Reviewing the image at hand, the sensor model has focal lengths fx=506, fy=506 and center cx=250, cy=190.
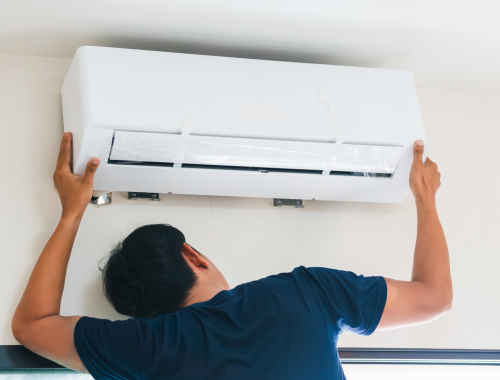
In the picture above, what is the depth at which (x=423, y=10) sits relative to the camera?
1.37 metres

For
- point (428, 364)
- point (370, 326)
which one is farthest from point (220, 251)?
point (428, 364)

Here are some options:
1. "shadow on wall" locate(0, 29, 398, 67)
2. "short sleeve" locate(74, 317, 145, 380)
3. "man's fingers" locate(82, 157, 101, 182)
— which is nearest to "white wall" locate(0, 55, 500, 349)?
"shadow on wall" locate(0, 29, 398, 67)

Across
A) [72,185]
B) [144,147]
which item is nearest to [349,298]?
[144,147]

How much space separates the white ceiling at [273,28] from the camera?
51.9 inches

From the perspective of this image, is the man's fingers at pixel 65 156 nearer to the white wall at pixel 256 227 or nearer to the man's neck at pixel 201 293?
the white wall at pixel 256 227

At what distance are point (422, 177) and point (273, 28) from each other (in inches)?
23.5

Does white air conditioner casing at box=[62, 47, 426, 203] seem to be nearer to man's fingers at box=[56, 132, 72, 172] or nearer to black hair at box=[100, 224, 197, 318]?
man's fingers at box=[56, 132, 72, 172]

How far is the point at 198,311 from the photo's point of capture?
1075 millimetres

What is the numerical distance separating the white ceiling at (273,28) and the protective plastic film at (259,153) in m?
0.33

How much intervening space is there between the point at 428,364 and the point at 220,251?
0.74m

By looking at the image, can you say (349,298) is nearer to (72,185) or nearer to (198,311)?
(198,311)

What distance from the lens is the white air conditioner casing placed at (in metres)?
1.27

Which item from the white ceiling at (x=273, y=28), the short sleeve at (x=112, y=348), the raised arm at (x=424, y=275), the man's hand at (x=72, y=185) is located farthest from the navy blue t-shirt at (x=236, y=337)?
the white ceiling at (x=273, y=28)

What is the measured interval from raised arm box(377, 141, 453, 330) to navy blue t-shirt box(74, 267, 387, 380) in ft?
0.39
